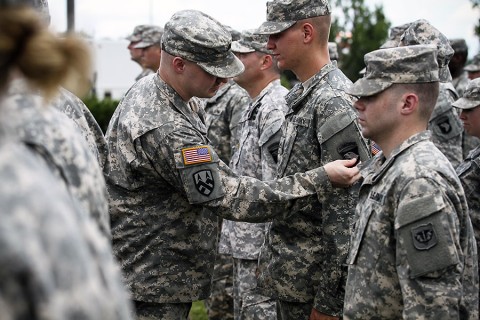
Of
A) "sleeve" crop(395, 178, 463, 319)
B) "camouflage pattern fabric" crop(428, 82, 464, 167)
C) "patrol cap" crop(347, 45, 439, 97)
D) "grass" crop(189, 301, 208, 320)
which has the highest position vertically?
"patrol cap" crop(347, 45, 439, 97)

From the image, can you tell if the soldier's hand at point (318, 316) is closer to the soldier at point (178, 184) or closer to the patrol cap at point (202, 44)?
the soldier at point (178, 184)

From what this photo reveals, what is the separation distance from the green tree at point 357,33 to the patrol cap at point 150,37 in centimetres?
1343

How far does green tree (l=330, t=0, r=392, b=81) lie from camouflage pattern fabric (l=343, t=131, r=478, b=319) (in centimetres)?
2018

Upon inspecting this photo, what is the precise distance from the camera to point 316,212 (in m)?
4.89

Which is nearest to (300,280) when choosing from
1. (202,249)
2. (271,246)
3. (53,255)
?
(271,246)

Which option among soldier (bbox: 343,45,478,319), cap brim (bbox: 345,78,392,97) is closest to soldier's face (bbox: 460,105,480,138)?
soldier (bbox: 343,45,478,319)

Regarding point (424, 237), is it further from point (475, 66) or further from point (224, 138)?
point (475, 66)

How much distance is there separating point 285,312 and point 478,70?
21.2 ft

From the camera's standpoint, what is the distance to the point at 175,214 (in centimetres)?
479

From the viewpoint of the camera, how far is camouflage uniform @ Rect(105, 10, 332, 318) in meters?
4.64

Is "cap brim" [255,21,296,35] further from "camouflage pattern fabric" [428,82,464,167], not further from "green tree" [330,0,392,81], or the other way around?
"green tree" [330,0,392,81]

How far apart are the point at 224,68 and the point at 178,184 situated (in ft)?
2.57

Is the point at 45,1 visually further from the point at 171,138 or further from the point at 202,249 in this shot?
the point at 202,249

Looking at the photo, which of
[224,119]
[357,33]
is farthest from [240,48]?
[357,33]
